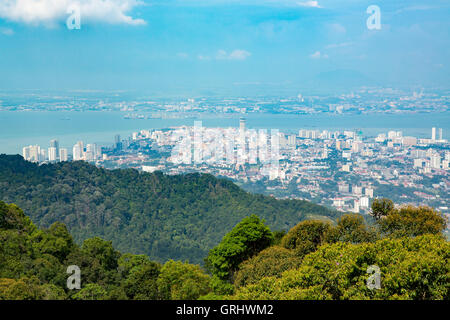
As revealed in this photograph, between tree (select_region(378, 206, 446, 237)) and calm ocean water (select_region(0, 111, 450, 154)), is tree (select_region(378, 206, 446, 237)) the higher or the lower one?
the lower one

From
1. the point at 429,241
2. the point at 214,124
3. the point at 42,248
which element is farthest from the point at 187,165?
the point at 429,241

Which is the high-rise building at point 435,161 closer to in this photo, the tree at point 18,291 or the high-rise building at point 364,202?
the high-rise building at point 364,202

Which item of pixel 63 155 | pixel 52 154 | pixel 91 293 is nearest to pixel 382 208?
pixel 91 293

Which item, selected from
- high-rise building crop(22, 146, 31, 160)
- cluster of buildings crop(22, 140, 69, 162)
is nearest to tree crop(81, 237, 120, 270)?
cluster of buildings crop(22, 140, 69, 162)

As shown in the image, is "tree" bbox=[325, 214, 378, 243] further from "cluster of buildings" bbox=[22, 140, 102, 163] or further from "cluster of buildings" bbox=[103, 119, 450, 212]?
"cluster of buildings" bbox=[22, 140, 102, 163]

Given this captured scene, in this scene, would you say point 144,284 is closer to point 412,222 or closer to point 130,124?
point 412,222
